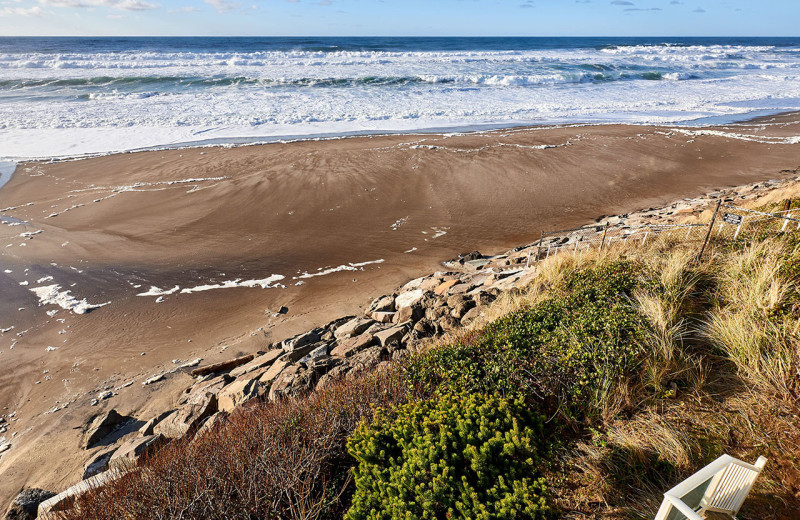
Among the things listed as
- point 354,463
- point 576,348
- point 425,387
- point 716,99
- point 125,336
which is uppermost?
point 716,99

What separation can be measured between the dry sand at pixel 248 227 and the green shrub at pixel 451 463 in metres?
4.85

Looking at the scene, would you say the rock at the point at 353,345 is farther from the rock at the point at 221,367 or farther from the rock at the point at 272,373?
the rock at the point at 221,367

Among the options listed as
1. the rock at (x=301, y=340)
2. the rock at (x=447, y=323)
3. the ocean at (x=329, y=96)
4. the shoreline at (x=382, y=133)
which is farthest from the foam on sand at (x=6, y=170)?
the rock at (x=447, y=323)

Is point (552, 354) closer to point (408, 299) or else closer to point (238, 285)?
point (408, 299)

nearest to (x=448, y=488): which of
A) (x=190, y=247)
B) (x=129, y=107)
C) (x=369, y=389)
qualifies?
(x=369, y=389)

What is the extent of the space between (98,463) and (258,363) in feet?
8.21

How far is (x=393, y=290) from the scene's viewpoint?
402 inches

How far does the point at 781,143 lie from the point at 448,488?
27.0 metres

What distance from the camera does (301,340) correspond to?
7941 millimetres

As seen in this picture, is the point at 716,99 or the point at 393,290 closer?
the point at 393,290

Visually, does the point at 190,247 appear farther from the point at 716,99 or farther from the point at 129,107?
the point at 716,99

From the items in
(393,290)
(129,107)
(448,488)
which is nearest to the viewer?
(448,488)

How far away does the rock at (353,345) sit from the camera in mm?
6824

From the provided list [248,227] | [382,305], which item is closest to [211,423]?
[382,305]
